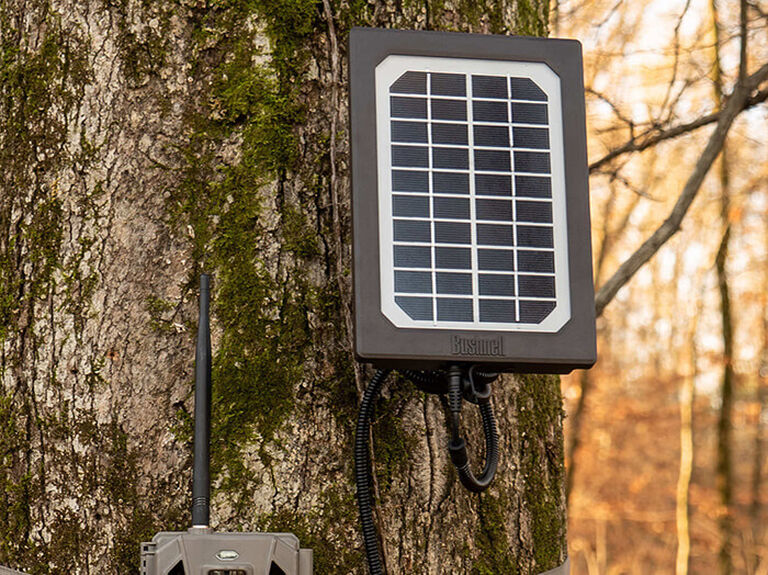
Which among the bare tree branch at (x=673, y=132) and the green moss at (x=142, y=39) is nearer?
the green moss at (x=142, y=39)

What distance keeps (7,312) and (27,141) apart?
9.8 inches

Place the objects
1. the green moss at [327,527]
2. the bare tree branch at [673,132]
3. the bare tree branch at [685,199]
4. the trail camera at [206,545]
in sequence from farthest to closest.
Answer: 1. the bare tree branch at [673,132]
2. the bare tree branch at [685,199]
3. the green moss at [327,527]
4. the trail camera at [206,545]

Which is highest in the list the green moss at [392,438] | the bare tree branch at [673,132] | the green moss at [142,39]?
the bare tree branch at [673,132]

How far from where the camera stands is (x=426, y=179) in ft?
4.24

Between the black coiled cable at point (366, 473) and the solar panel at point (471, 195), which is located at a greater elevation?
the solar panel at point (471, 195)

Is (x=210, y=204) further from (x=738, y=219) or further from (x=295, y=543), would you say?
(x=738, y=219)

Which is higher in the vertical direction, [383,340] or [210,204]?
[210,204]

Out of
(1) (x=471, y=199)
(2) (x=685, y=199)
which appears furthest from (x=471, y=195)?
(2) (x=685, y=199)

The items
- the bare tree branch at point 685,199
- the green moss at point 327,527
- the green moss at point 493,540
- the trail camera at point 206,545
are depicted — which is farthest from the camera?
the bare tree branch at point 685,199

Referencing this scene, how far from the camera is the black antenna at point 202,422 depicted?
50.2 inches

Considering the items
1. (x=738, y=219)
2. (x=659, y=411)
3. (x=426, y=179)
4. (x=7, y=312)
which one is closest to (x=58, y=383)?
(x=7, y=312)

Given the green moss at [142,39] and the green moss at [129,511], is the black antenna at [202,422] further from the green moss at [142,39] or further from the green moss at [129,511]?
the green moss at [142,39]

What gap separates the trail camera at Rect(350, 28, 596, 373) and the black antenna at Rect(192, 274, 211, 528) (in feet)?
0.77

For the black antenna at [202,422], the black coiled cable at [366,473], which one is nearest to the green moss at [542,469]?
the black coiled cable at [366,473]
